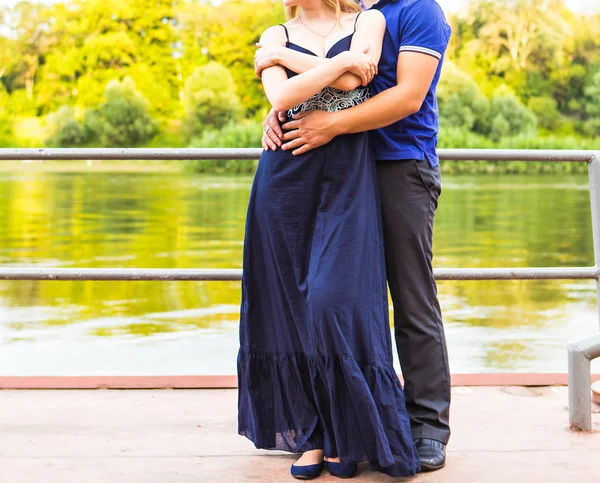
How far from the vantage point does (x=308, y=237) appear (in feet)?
7.50

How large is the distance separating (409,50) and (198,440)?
47.8 inches

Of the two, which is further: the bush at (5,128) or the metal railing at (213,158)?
the bush at (5,128)

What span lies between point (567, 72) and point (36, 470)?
150ft

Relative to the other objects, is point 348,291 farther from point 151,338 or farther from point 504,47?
point 504,47

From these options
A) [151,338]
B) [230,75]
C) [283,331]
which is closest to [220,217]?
[151,338]

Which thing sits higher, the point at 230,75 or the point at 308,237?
the point at 230,75

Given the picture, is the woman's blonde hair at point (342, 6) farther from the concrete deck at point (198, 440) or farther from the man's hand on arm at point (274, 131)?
the concrete deck at point (198, 440)

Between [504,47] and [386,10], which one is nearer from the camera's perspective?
[386,10]

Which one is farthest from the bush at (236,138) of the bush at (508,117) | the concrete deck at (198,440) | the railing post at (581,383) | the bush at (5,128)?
the railing post at (581,383)

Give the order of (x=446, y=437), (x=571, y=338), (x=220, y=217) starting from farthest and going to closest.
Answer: (x=220, y=217) < (x=571, y=338) < (x=446, y=437)

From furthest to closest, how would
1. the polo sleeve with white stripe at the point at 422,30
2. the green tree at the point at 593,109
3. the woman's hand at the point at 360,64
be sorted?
the green tree at the point at 593,109
the polo sleeve with white stripe at the point at 422,30
the woman's hand at the point at 360,64

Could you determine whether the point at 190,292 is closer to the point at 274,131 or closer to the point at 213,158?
the point at 213,158

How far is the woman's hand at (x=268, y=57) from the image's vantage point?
2.21 m

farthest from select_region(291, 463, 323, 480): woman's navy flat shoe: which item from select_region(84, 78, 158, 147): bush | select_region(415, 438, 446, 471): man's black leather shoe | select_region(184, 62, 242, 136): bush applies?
select_region(84, 78, 158, 147): bush
